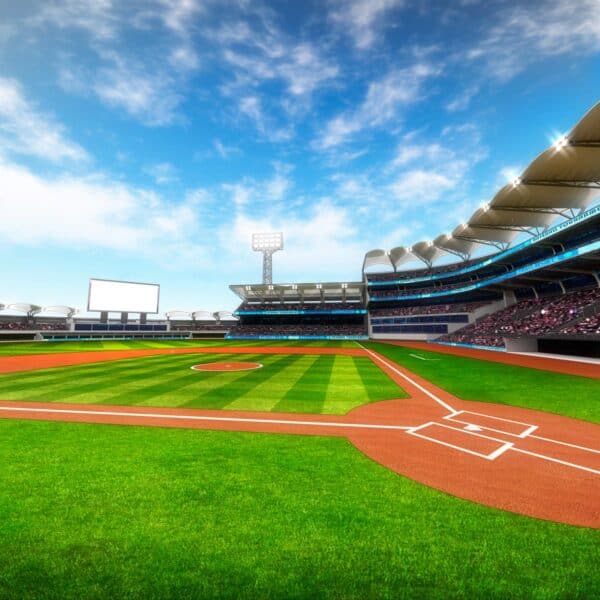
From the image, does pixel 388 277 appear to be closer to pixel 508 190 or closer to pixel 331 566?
pixel 508 190

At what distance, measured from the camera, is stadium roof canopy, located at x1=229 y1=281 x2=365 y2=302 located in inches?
2928

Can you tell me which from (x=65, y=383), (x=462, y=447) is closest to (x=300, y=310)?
(x=65, y=383)

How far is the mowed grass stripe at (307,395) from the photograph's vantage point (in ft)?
35.0

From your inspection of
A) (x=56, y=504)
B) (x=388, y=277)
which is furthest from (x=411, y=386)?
(x=388, y=277)

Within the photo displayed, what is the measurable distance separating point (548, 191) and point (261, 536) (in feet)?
131

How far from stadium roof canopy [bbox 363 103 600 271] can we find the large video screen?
62276 millimetres

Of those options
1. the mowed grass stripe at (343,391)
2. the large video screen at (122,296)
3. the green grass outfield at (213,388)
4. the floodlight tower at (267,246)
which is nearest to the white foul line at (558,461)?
the green grass outfield at (213,388)

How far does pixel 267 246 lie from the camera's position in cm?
8344

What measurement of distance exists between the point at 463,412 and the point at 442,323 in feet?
171

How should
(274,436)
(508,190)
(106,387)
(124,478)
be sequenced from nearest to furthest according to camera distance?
(124,478) → (274,436) → (106,387) → (508,190)

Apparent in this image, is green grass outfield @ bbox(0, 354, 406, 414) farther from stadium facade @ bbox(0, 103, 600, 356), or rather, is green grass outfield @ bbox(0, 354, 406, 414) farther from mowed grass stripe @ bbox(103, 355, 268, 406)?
stadium facade @ bbox(0, 103, 600, 356)

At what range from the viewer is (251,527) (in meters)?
4.11

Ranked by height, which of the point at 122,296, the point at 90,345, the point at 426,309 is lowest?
the point at 90,345

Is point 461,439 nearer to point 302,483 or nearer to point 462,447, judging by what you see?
point 462,447
